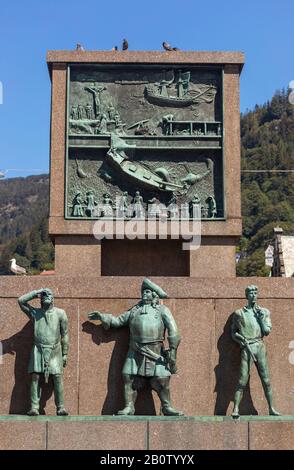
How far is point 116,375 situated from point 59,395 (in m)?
0.93

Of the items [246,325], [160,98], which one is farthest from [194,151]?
[246,325]

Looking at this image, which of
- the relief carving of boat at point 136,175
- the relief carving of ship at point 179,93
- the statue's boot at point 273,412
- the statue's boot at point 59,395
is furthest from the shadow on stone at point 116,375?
the relief carving of ship at point 179,93

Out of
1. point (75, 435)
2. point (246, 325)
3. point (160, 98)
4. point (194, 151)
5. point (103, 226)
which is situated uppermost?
point (160, 98)

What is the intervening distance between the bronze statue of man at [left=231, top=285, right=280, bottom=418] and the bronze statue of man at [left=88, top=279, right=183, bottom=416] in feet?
3.11

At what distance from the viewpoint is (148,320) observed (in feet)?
40.7

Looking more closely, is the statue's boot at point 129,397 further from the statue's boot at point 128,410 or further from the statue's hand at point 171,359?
the statue's hand at point 171,359

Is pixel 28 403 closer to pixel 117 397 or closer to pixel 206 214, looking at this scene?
pixel 117 397

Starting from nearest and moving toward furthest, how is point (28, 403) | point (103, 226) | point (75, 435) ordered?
point (75, 435), point (28, 403), point (103, 226)

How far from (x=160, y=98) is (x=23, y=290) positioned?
4.98 meters

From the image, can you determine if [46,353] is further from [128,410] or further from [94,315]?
[128,410]

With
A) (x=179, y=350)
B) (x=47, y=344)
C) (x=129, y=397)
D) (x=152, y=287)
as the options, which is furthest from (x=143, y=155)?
(x=129, y=397)

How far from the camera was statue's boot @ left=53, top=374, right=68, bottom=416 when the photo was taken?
489 inches

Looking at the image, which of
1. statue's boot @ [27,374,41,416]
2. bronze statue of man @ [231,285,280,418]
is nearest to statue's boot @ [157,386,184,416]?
bronze statue of man @ [231,285,280,418]

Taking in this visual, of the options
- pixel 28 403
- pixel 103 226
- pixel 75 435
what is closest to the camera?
pixel 75 435
